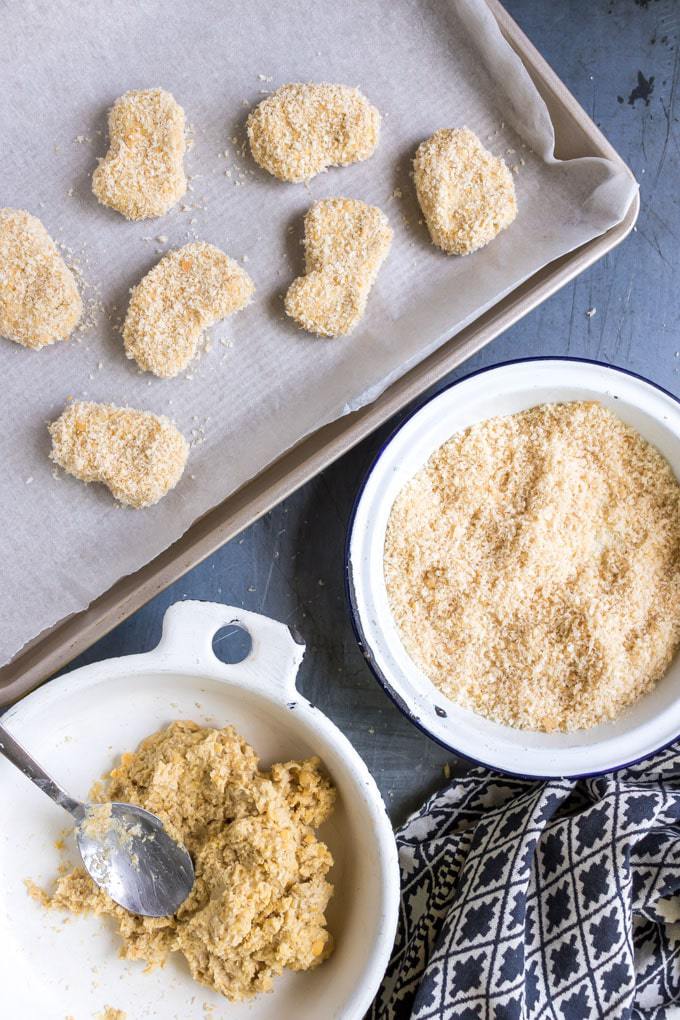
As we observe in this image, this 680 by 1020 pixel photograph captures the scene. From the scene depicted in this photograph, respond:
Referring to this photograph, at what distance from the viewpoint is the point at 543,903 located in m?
1.32

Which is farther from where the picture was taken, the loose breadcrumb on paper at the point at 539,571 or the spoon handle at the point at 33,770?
the loose breadcrumb on paper at the point at 539,571

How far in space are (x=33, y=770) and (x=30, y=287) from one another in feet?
1.93

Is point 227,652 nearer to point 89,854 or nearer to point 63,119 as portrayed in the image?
point 89,854

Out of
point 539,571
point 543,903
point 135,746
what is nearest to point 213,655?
point 135,746

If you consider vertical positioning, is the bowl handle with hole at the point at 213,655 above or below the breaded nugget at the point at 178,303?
below

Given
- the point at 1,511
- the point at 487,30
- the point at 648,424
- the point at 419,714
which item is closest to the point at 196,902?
the point at 419,714

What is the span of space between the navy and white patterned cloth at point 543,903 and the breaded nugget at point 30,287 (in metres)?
0.83

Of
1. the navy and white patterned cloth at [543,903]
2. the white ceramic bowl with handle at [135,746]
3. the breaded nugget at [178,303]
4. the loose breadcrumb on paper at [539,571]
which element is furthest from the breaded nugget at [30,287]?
the navy and white patterned cloth at [543,903]

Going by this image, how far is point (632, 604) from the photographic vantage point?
1.27 meters

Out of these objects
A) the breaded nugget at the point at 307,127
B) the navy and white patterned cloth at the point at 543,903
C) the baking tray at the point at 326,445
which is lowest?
the navy and white patterned cloth at the point at 543,903

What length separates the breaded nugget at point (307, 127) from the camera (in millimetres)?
1202

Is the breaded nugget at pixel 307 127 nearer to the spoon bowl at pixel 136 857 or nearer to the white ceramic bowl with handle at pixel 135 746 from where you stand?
the white ceramic bowl with handle at pixel 135 746

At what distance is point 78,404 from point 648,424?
743 mm


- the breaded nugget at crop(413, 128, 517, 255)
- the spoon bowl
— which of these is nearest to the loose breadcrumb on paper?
the breaded nugget at crop(413, 128, 517, 255)
